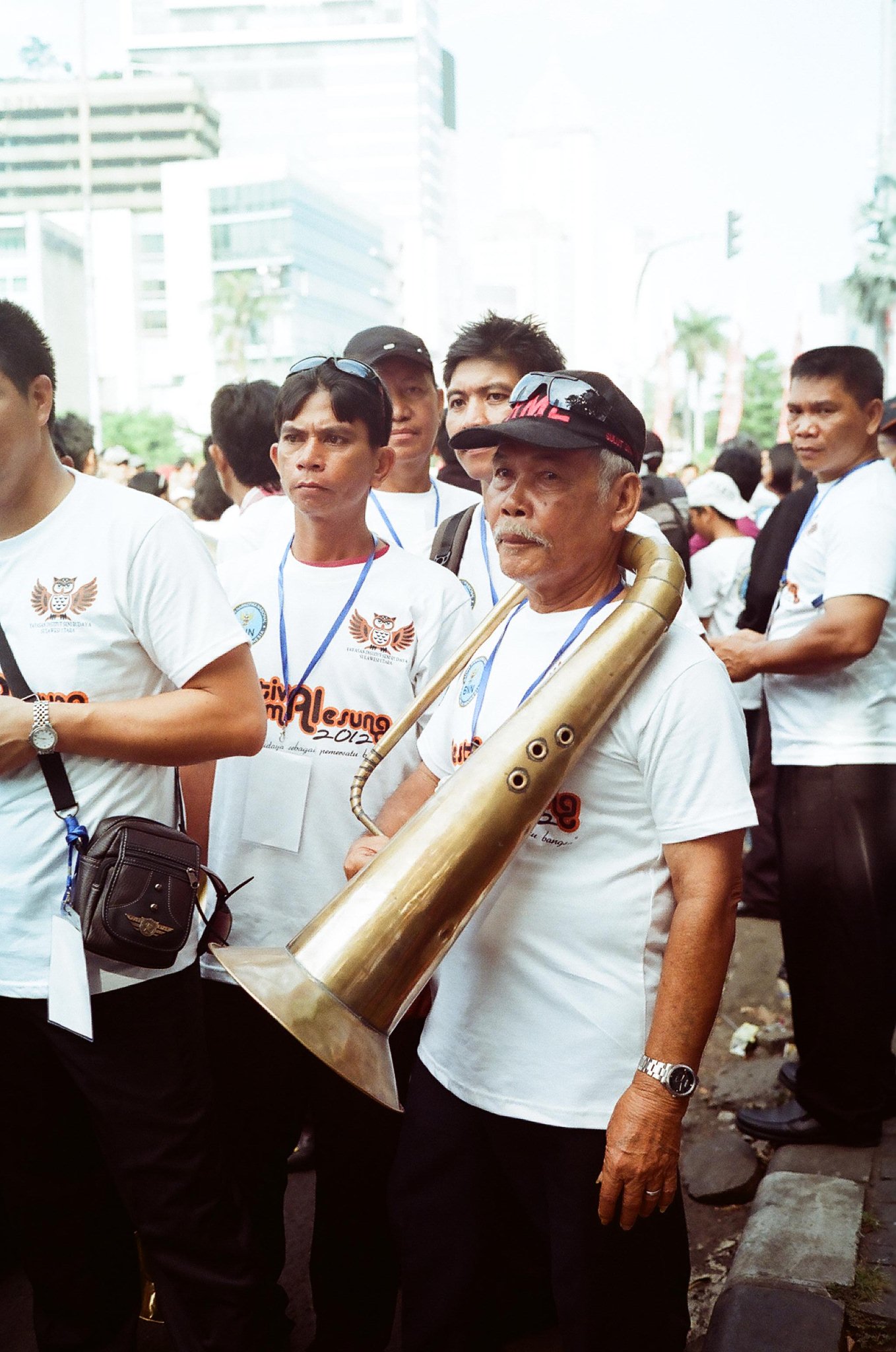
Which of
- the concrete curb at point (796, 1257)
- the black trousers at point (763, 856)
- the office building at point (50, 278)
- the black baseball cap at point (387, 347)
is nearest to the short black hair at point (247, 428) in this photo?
the black baseball cap at point (387, 347)

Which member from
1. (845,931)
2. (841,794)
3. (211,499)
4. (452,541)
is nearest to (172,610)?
(452,541)

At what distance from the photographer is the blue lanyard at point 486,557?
3.21m

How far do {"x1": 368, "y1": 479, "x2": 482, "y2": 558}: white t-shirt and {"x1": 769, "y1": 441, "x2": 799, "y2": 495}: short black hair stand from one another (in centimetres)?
483

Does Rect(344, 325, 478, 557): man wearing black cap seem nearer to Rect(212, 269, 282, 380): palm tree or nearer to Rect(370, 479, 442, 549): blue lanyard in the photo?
Rect(370, 479, 442, 549): blue lanyard

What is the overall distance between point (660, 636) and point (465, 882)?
0.50 metres

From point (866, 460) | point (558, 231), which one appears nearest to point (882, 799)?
point (866, 460)

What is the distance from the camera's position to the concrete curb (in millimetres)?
2684

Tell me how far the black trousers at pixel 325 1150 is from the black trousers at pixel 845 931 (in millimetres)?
1466

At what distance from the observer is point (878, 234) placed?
3934 cm

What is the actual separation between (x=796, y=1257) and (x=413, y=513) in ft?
7.68

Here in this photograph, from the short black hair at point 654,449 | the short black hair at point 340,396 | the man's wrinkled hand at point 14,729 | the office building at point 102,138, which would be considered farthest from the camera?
the office building at point 102,138

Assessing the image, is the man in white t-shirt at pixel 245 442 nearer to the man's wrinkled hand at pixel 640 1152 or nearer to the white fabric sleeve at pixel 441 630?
the white fabric sleeve at pixel 441 630

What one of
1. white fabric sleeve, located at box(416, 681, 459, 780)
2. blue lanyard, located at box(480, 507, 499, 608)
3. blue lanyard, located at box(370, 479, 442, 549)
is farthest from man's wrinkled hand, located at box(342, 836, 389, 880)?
blue lanyard, located at box(370, 479, 442, 549)

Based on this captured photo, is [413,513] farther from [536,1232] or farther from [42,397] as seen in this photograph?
[536,1232]
